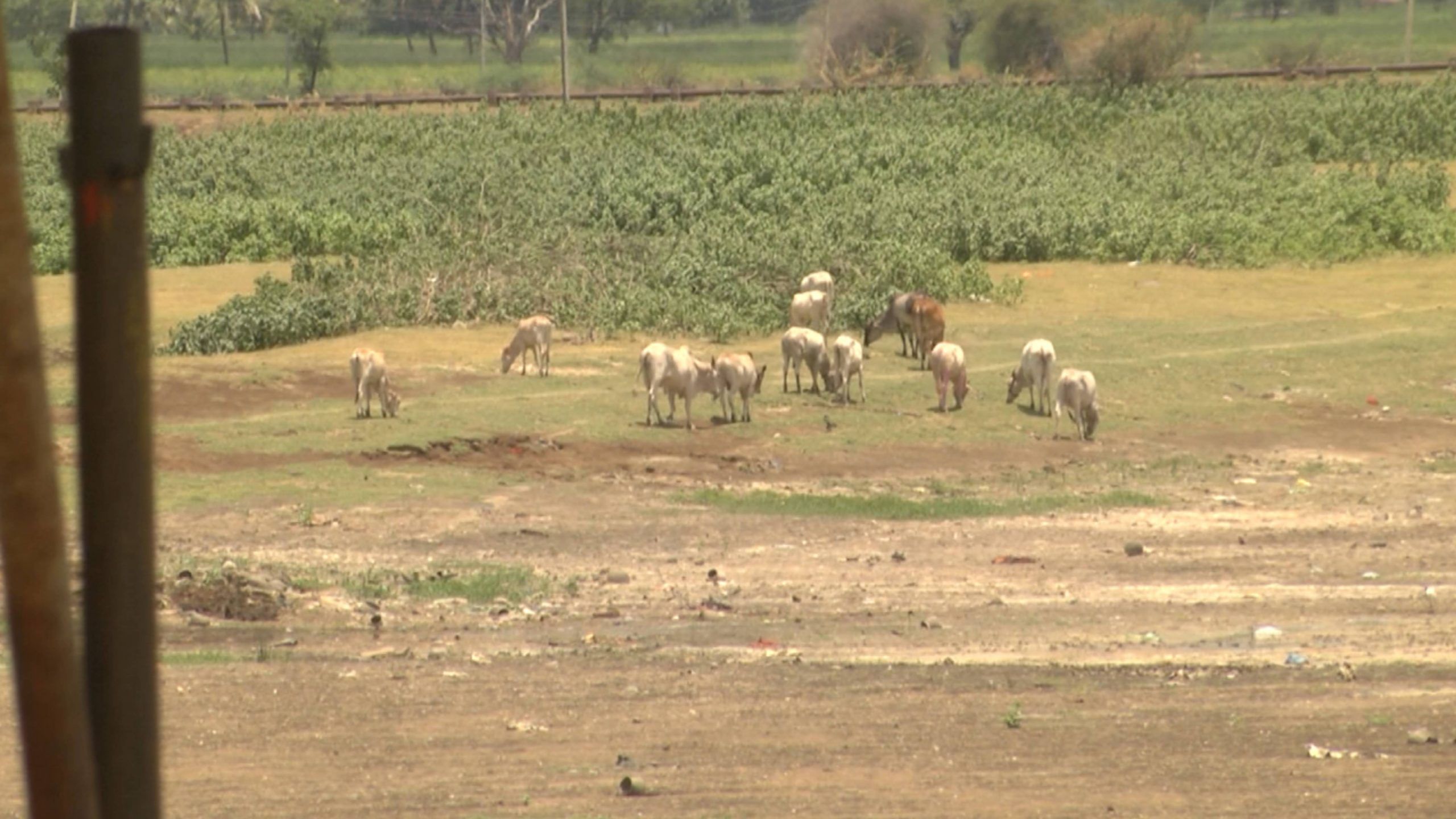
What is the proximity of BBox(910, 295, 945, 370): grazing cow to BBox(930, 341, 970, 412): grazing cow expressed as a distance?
8.60 feet

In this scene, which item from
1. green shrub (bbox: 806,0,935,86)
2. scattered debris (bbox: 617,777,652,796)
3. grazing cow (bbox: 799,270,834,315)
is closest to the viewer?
scattered debris (bbox: 617,777,652,796)

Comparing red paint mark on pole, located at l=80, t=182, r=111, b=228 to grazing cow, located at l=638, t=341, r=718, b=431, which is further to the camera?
grazing cow, located at l=638, t=341, r=718, b=431

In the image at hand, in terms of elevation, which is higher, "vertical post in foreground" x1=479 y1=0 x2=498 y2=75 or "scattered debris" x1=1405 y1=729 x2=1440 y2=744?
"vertical post in foreground" x1=479 y1=0 x2=498 y2=75

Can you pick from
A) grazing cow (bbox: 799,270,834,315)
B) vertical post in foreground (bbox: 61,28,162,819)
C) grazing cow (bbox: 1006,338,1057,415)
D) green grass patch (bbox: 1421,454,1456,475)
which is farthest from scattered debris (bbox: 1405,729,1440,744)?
grazing cow (bbox: 799,270,834,315)

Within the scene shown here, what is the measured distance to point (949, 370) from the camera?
21.7 metres

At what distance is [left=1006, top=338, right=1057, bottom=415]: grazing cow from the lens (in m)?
21.5

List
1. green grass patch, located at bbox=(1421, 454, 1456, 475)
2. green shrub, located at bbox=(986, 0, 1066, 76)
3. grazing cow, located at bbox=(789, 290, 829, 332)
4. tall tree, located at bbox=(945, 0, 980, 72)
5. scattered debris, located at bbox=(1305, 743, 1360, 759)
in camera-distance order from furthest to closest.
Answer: tall tree, located at bbox=(945, 0, 980, 72), green shrub, located at bbox=(986, 0, 1066, 76), grazing cow, located at bbox=(789, 290, 829, 332), green grass patch, located at bbox=(1421, 454, 1456, 475), scattered debris, located at bbox=(1305, 743, 1360, 759)

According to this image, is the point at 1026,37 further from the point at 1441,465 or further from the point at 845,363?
the point at 1441,465

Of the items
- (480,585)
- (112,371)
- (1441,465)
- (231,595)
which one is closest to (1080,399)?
(1441,465)

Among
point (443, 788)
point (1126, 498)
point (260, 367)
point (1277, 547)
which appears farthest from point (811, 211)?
point (443, 788)

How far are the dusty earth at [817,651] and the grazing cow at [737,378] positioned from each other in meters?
0.89

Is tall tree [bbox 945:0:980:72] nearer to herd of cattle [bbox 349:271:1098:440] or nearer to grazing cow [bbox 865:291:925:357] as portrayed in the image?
grazing cow [bbox 865:291:925:357]

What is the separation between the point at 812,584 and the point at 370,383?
7309mm

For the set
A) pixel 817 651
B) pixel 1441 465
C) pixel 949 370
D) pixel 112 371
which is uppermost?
pixel 112 371
